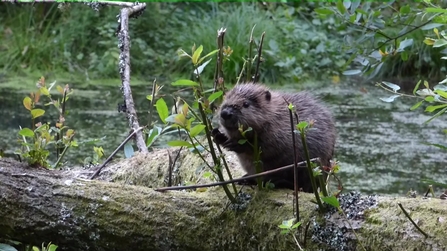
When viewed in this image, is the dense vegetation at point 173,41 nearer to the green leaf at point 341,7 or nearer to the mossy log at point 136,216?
the green leaf at point 341,7

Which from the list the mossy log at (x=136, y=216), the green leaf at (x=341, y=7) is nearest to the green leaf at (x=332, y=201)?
the mossy log at (x=136, y=216)

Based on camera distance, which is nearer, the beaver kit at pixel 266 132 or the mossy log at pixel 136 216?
the mossy log at pixel 136 216

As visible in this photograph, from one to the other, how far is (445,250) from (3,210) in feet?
3.84

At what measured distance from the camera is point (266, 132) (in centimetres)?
223

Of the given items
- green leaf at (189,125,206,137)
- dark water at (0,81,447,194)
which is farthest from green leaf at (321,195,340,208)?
dark water at (0,81,447,194)

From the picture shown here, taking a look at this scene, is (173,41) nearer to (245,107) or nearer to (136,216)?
(245,107)

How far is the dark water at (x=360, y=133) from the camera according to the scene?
383 centimetres

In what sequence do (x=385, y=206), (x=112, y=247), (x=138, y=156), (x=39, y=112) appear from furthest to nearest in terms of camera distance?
(x=138, y=156) < (x=39, y=112) < (x=112, y=247) < (x=385, y=206)

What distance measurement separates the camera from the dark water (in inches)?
151

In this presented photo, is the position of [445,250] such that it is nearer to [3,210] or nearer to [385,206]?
[385,206]

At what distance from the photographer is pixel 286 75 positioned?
623 cm

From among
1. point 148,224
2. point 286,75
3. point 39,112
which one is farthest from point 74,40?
point 148,224

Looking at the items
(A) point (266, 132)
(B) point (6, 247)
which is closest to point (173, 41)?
(A) point (266, 132)

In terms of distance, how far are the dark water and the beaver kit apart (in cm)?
129
